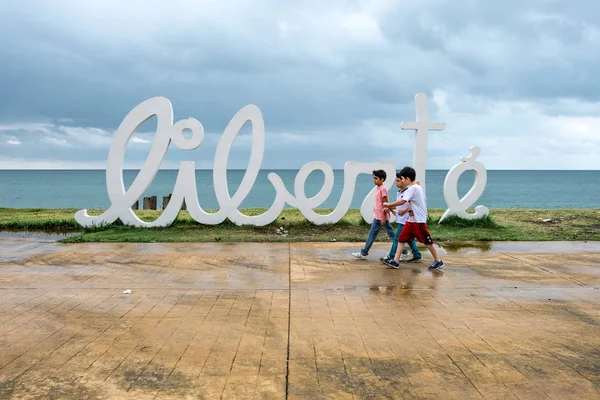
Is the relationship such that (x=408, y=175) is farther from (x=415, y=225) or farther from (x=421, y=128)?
(x=421, y=128)

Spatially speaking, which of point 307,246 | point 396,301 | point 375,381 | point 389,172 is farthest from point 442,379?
point 389,172

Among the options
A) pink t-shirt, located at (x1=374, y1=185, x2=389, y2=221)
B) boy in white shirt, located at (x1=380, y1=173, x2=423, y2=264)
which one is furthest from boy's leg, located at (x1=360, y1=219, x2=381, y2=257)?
boy in white shirt, located at (x1=380, y1=173, x2=423, y2=264)

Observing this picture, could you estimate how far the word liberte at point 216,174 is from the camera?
40.8ft

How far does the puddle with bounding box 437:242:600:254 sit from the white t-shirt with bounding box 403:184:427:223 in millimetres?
1880

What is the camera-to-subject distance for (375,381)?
160 inches

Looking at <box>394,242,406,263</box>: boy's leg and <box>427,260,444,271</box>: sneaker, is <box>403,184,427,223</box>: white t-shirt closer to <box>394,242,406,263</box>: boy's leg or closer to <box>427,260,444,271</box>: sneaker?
<box>394,242,406,263</box>: boy's leg

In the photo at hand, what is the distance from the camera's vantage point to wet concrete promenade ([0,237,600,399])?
13.2 ft

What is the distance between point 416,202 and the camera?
27.0ft

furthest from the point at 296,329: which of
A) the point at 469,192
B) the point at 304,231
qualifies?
the point at 469,192

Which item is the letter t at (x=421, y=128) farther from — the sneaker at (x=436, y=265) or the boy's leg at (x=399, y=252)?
the sneaker at (x=436, y=265)

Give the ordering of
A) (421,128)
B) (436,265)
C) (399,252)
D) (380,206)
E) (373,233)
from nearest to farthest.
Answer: (436,265) → (399,252) → (380,206) → (373,233) → (421,128)

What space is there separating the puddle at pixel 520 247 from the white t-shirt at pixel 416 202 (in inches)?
74.0

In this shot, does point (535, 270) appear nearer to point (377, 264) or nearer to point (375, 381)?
point (377, 264)

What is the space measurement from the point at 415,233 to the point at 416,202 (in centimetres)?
Result: 48
